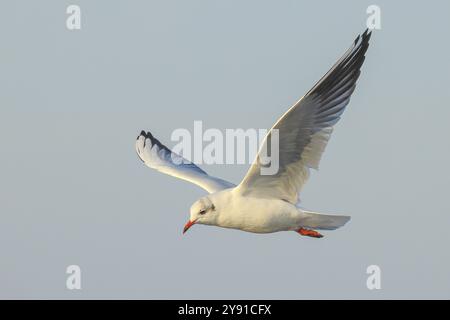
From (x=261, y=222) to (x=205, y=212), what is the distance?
2.20 ft

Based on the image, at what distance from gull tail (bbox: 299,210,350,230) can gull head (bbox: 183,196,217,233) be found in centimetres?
108

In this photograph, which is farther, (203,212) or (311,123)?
(203,212)

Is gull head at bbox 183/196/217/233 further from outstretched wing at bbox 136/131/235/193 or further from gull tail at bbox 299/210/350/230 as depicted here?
outstretched wing at bbox 136/131/235/193

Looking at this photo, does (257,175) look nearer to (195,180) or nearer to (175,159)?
(195,180)

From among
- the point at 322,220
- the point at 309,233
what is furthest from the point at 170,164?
the point at 322,220

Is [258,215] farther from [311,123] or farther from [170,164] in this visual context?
[170,164]

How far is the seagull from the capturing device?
13.4 meters

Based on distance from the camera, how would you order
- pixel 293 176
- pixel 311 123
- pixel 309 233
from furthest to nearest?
pixel 309 233
pixel 293 176
pixel 311 123

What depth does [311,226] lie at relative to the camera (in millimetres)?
14266

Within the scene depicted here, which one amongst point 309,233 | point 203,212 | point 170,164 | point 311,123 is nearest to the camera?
point 311,123

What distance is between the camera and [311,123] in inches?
530

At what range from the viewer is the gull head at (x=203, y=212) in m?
13.9

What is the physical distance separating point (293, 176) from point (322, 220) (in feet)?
2.07

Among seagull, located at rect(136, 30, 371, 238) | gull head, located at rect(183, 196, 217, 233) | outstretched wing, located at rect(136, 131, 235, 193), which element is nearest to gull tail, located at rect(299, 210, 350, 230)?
seagull, located at rect(136, 30, 371, 238)
